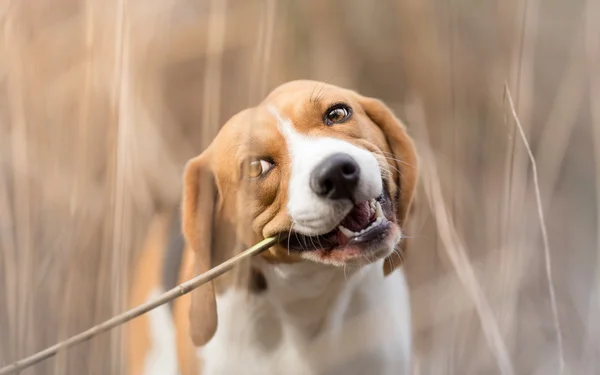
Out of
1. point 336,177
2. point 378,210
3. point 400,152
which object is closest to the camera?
point 336,177

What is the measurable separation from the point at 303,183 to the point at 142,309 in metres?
0.29

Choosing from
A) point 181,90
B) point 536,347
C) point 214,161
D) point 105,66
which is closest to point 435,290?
point 536,347

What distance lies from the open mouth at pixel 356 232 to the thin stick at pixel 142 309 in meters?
0.05

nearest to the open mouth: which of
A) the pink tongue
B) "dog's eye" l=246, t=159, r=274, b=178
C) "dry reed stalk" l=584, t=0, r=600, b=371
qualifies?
the pink tongue

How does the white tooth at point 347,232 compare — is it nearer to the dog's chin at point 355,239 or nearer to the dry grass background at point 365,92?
the dog's chin at point 355,239

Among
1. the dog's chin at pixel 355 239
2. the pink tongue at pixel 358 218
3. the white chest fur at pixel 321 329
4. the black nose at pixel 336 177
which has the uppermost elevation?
the black nose at pixel 336 177

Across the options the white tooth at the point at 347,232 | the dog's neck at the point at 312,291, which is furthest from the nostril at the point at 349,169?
the dog's neck at the point at 312,291

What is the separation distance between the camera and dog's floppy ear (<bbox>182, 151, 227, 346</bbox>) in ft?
3.12

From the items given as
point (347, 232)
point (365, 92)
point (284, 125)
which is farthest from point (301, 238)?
point (365, 92)

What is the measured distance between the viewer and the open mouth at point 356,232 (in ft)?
2.86

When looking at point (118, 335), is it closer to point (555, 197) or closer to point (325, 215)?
point (325, 215)

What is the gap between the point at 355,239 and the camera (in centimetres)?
87

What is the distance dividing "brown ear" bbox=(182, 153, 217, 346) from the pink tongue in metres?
0.23

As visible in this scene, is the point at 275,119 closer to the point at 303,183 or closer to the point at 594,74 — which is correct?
the point at 303,183
